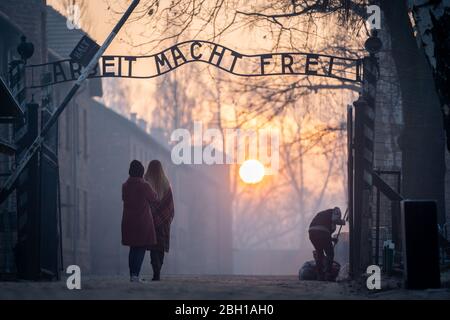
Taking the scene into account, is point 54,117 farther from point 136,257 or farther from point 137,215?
point 136,257

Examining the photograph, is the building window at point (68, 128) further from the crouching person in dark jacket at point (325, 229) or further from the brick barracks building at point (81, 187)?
the crouching person in dark jacket at point (325, 229)

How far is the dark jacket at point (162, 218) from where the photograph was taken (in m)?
17.4

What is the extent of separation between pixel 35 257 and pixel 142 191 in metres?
2.14

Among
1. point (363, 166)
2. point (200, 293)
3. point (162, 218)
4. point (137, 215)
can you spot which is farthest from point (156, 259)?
point (200, 293)

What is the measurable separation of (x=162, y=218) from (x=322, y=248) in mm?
3339

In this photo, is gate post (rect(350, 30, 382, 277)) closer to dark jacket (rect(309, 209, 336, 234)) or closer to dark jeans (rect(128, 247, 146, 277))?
dark jacket (rect(309, 209, 336, 234))

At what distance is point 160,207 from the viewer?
17.4 m

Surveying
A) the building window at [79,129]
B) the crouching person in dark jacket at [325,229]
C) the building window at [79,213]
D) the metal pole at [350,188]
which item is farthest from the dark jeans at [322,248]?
the building window at [79,129]

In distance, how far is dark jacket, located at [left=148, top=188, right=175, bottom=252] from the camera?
685 inches

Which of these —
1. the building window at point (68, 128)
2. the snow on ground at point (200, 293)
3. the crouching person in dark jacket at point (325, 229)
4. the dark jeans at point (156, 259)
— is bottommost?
the snow on ground at point (200, 293)

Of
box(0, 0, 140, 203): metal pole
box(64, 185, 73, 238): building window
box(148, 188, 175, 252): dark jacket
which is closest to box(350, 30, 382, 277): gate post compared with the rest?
box(148, 188, 175, 252): dark jacket

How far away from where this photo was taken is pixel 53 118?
1781cm

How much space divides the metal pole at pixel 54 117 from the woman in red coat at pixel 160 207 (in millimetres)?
1736
